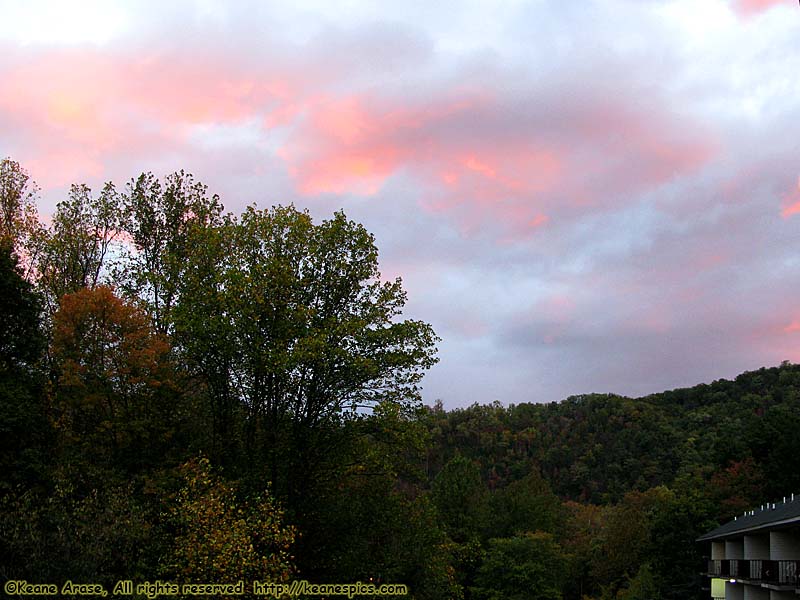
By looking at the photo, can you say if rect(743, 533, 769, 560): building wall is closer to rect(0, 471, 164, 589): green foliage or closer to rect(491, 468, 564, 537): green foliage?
rect(491, 468, 564, 537): green foliage

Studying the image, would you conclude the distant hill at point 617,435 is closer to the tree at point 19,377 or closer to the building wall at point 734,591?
the building wall at point 734,591

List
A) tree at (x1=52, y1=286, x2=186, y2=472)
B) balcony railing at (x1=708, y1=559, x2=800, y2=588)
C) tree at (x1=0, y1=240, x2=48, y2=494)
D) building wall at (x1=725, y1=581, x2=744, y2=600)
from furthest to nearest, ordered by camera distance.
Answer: building wall at (x1=725, y1=581, x2=744, y2=600) → balcony railing at (x1=708, y1=559, x2=800, y2=588) → tree at (x1=52, y1=286, x2=186, y2=472) → tree at (x1=0, y1=240, x2=48, y2=494)

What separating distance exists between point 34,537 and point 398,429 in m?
14.6

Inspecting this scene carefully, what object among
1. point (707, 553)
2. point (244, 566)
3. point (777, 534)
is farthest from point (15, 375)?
point (707, 553)

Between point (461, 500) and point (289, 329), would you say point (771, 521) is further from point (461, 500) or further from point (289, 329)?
point (461, 500)

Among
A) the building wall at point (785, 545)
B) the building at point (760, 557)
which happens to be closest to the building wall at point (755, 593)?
the building at point (760, 557)

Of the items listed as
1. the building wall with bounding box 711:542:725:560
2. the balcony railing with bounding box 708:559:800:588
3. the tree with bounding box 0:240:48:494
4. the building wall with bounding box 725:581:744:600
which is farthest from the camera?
the building wall with bounding box 711:542:725:560

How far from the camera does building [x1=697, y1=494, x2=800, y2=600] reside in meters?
35.6

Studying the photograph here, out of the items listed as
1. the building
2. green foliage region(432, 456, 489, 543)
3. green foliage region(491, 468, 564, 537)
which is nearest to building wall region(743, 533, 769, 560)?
the building

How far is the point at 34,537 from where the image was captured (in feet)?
66.7

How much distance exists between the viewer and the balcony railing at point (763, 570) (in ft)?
116

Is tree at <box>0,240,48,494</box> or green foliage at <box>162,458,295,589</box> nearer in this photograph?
green foliage at <box>162,458,295,589</box>

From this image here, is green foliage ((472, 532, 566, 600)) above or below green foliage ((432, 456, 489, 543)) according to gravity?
below

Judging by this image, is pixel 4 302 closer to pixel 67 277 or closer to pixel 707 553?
pixel 67 277
